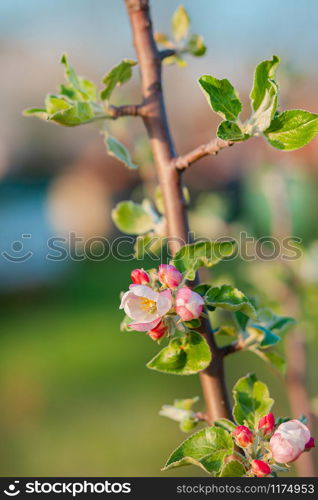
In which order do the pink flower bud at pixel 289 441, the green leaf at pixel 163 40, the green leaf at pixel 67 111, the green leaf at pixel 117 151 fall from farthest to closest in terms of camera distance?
the green leaf at pixel 163 40, the green leaf at pixel 117 151, the green leaf at pixel 67 111, the pink flower bud at pixel 289 441

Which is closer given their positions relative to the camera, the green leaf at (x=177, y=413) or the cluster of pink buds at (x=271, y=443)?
the cluster of pink buds at (x=271, y=443)

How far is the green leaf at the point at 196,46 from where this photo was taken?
795 mm

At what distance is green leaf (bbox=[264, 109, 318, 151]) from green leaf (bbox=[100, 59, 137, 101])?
0.22 m

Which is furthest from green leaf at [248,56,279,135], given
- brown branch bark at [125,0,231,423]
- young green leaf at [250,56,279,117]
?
brown branch bark at [125,0,231,423]

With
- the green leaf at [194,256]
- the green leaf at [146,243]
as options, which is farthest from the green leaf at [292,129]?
the green leaf at [146,243]

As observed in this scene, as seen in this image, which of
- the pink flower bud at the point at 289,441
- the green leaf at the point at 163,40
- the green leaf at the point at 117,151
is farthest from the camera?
the green leaf at the point at 163,40

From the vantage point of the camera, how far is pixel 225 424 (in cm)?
60

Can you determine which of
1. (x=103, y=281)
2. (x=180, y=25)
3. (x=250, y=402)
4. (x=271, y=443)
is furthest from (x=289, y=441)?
(x=103, y=281)

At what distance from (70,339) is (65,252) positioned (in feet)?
2.96

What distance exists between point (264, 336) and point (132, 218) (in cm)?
26

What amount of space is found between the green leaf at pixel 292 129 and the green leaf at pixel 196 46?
0.86 feet

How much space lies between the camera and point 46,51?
27.4ft

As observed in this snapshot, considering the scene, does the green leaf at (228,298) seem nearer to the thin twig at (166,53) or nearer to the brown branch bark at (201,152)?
the brown branch bark at (201,152)
